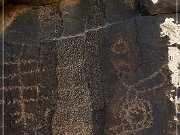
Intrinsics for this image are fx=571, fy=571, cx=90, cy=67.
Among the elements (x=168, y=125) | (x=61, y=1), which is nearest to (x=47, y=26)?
(x=61, y=1)

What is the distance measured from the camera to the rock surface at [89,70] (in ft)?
9.37

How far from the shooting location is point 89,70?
3.04m

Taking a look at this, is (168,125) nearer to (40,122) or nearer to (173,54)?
(173,54)

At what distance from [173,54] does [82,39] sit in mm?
520

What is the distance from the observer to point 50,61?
311 centimetres

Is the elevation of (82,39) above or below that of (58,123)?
above

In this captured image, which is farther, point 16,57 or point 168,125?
point 16,57

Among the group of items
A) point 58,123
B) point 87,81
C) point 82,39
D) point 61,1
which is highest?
point 61,1

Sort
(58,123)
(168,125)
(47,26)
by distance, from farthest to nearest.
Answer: (47,26) < (58,123) < (168,125)

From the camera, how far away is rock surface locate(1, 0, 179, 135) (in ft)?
9.37

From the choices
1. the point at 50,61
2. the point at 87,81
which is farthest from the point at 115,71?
the point at 50,61

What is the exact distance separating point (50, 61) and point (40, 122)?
1.11 ft

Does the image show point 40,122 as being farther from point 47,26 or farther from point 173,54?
point 173,54

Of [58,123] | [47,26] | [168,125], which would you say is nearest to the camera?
[168,125]
